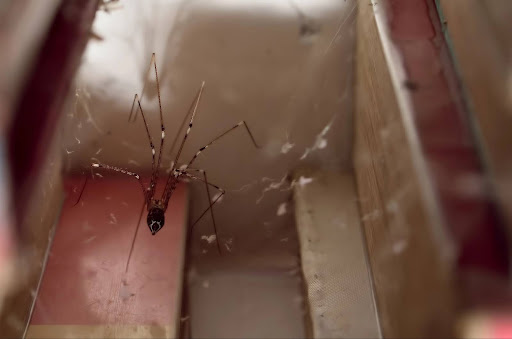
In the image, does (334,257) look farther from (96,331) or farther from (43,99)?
(43,99)

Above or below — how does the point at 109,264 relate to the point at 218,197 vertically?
below

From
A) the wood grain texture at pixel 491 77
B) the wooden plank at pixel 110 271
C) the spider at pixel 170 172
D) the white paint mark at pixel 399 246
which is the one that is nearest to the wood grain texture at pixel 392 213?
the white paint mark at pixel 399 246

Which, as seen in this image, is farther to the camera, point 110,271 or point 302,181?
point 302,181

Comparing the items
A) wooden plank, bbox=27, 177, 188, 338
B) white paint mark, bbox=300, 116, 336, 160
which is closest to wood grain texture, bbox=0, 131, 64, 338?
wooden plank, bbox=27, 177, 188, 338

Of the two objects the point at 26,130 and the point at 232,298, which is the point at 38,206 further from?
the point at 232,298

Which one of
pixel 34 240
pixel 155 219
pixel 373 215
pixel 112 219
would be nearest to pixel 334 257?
pixel 373 215
